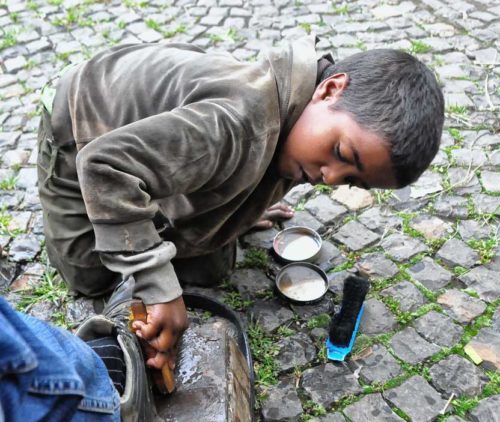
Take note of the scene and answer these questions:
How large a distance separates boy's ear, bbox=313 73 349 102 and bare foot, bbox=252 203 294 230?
954 millimetres

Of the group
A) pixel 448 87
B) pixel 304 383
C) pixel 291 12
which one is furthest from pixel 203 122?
pixel 291 12

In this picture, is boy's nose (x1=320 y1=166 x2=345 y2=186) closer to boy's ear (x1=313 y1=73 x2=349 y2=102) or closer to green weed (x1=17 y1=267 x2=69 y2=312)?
boy's ear (x1=313 y1=73 x2=349 y2=102)

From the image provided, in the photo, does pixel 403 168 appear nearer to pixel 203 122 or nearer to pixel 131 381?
pixel 203 122

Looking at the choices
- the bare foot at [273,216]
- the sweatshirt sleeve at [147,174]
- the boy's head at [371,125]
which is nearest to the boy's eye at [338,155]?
the boy's head at [371,125]

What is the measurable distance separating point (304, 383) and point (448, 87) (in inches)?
93.2

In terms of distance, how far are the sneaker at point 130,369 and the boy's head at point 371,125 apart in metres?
0.85

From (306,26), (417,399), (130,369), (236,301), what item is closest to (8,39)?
(306,26)

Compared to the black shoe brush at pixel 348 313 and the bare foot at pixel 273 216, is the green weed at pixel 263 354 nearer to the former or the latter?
the black shoe brush at pixel 348 313

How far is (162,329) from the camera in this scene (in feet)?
6.12

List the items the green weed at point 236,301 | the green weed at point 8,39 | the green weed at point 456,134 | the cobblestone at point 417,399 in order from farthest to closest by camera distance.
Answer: the green weed at point 8,39 → the green weed at point 456,134 → the green weed at point 236,301 → the cobblestone at point 417,399

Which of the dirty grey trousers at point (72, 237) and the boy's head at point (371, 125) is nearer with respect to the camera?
the boy's head at point (371, 125)

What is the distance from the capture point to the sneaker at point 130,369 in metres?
1.50

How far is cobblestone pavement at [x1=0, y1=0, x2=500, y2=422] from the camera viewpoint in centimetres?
220

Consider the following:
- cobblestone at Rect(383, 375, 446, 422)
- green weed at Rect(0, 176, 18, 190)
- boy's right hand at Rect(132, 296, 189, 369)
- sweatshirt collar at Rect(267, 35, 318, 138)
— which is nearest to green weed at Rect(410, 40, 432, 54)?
sweatshirt collar at Rect(267, 35, 318, 138)
